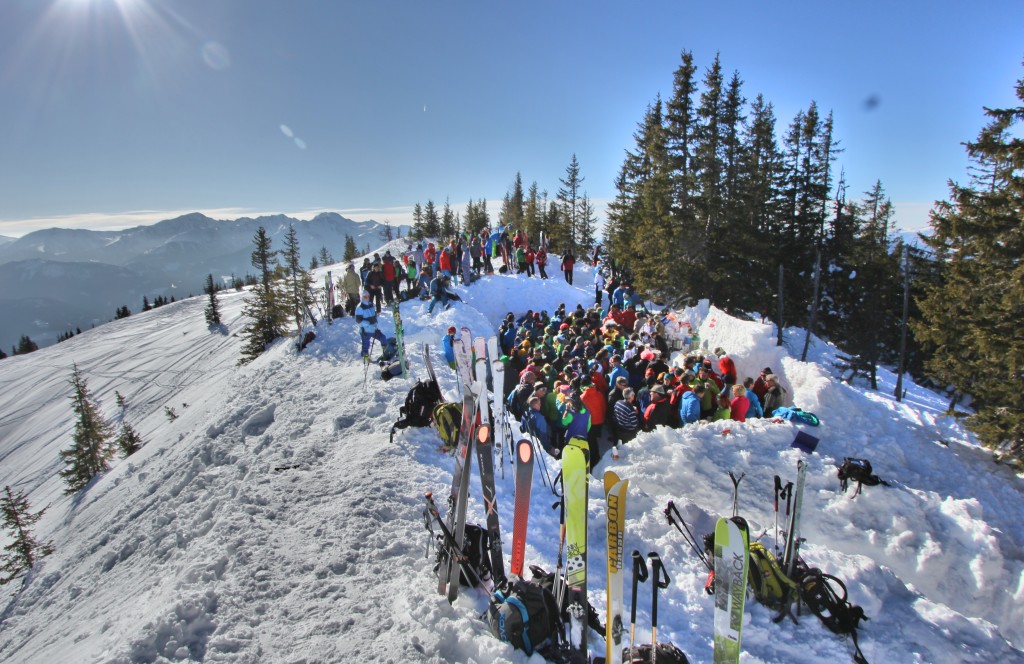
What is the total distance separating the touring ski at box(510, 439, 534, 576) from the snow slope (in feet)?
2.19

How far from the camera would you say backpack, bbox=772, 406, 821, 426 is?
8.36 m

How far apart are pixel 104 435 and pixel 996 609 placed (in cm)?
4062

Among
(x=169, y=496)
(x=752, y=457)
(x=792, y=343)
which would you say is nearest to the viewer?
(x=752, y=457)

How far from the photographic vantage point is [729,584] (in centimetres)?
380

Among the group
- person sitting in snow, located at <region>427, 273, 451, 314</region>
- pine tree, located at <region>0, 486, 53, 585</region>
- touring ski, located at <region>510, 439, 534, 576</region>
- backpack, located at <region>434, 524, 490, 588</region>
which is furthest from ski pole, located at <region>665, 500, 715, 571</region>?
pine tree, located at <region>0, 486, 53, 585</region>

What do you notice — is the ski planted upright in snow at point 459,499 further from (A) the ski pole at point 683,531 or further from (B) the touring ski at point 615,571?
(A) the ski pole at point 683,531

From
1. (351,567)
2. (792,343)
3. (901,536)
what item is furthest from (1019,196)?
(351,567)

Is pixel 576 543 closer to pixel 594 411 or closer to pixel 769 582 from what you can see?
pixel 769 582

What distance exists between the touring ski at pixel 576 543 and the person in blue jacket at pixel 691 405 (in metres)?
5.20

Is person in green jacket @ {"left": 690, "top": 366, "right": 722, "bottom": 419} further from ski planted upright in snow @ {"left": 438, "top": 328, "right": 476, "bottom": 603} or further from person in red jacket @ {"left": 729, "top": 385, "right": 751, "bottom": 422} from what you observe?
ski planted upright in snow @ {"left": 438, "top": 328, "right": 476, "bottom": 603}

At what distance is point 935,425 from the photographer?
958 centimetres

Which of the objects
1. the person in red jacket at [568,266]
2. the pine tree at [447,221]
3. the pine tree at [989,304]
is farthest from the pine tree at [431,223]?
the pine tree at [989,304]

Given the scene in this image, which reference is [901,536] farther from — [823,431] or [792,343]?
[792,343]

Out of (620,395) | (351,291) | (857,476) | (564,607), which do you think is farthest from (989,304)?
(351,291)
